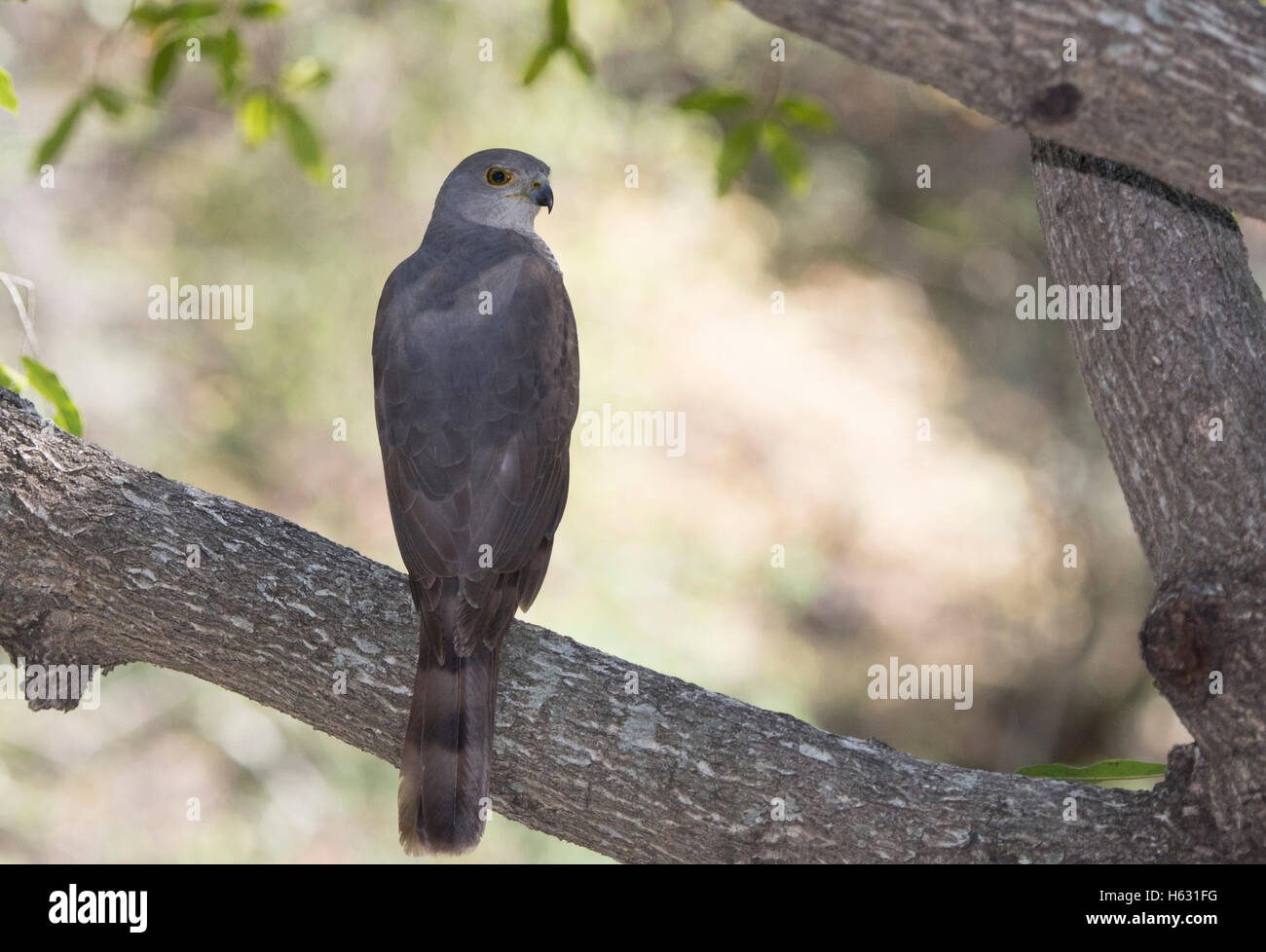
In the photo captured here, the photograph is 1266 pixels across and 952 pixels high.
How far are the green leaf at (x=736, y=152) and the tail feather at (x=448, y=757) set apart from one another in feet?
5.71

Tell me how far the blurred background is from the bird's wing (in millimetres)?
3496

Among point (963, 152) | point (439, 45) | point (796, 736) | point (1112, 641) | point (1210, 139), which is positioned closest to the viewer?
point (1210, 139)

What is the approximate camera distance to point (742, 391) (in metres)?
9.88

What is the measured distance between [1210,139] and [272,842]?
6523mm

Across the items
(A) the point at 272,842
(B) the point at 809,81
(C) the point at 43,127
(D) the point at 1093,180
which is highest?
(B) the point at 809,81

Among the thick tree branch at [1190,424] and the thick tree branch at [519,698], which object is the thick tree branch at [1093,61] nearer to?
the thick tree branch at [1190,424]

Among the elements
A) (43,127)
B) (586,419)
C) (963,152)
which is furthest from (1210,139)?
(963,152)

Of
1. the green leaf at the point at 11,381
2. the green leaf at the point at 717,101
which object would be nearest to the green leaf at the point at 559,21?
the green leaf at the point at 717,101

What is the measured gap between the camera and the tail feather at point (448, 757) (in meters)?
2.58

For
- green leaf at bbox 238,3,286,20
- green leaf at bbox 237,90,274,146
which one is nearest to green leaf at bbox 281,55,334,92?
green leaf at bbox 237,90,274,146

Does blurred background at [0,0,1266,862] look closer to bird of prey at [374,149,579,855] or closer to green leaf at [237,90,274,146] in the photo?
green leaf at [237,90,274,146]

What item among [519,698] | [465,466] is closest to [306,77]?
[465,466]
